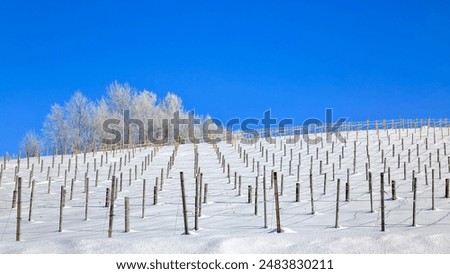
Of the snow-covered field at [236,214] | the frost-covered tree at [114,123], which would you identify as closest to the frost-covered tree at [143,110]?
the frost-covered tree at [114,123]

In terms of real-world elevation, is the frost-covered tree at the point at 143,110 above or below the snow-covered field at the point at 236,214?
above

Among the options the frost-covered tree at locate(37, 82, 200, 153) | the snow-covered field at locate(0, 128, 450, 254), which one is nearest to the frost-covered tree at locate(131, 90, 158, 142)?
the frost-covered tree at locate(37, 82, 200, 153)

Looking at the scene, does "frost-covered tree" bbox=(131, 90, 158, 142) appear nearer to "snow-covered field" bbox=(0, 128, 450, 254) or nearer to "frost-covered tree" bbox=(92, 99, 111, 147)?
"frost-covered tree" bbox=(92, 99, 111, 147)

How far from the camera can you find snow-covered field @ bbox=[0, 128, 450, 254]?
26.7 feet

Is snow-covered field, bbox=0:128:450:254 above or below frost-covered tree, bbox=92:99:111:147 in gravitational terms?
below

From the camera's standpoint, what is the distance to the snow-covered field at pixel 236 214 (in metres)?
8.14

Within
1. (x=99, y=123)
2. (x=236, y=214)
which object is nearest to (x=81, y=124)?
(x=99, y=123)

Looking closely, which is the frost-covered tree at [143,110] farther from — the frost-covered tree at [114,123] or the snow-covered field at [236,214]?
the snow-covered field at [236,214]

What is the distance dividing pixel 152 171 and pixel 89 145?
21.9 m

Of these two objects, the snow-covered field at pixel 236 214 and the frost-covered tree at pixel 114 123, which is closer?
the snow-covered field at pixel 236 214

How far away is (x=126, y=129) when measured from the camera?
163ft

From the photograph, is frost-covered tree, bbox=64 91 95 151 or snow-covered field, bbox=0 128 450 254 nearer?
snow-covered field, bbox=0 128 450 254

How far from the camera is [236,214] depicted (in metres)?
16.0

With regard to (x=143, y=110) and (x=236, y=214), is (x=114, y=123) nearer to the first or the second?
(x=143, y=110)
